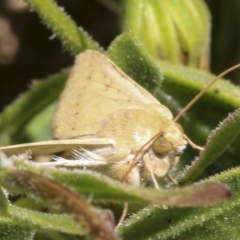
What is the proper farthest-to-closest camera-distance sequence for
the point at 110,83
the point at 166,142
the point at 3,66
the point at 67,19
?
the point at 3,66 < the point at 67,19 < the point at 110,83 < the point at 166,142

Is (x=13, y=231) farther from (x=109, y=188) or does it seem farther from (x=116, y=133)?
(x=116, y=133)

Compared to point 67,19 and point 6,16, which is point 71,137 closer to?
point 67,19

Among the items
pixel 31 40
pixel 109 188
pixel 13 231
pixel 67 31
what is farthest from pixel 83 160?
pixel 31 40

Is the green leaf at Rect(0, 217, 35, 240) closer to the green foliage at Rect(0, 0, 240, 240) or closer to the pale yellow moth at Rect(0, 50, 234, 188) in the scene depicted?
the green foliage at Rect(0, 0, 240, 240)

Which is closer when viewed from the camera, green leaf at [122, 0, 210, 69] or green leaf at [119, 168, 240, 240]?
green leaf at [119, 168, 240, 240]

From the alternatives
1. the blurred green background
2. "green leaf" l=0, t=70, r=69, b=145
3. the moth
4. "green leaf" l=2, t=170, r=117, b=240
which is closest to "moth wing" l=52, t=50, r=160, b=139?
the moth

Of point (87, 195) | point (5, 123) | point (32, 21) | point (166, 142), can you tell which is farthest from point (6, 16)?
point (87, 195)
